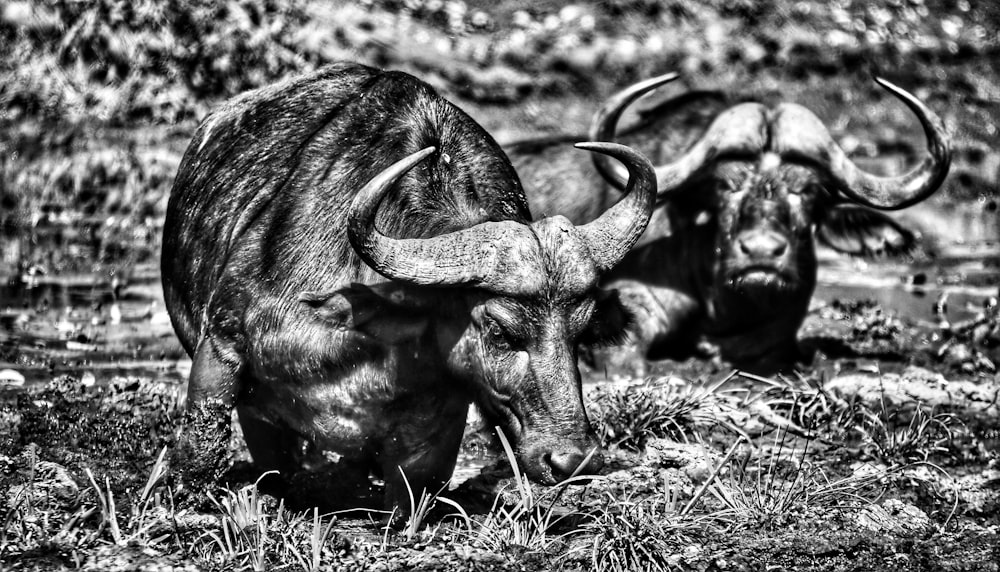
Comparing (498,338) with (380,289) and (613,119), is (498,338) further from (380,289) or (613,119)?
(613,119)

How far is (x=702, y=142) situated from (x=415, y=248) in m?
4.04

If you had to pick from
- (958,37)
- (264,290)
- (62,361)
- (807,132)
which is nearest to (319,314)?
(264,290)

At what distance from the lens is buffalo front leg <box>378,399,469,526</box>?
5.39m

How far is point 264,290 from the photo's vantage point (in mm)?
5324

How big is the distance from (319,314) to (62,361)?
2.89 m

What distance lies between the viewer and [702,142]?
27.5 ft

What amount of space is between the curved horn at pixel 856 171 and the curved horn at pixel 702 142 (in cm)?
16

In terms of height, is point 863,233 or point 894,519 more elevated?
point 863,233

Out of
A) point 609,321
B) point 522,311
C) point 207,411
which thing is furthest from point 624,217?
point 207,411

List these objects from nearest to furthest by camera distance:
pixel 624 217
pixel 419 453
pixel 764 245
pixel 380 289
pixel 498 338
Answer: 1. pixel 498 338
2. pixel 380 289
3. pixel 624 217
4. pixel 419 453
5. pixel 764 245

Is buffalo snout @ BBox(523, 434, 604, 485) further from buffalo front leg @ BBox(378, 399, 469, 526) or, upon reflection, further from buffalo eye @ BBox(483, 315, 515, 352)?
buffalo front leg @ BBox(378, 399, 469, 526)

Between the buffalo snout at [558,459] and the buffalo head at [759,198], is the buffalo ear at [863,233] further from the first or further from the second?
the buffalo snout at [558,459]

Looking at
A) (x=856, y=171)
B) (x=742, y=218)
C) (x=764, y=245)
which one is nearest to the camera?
(x=764, y=245)

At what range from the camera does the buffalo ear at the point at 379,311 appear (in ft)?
16.3
